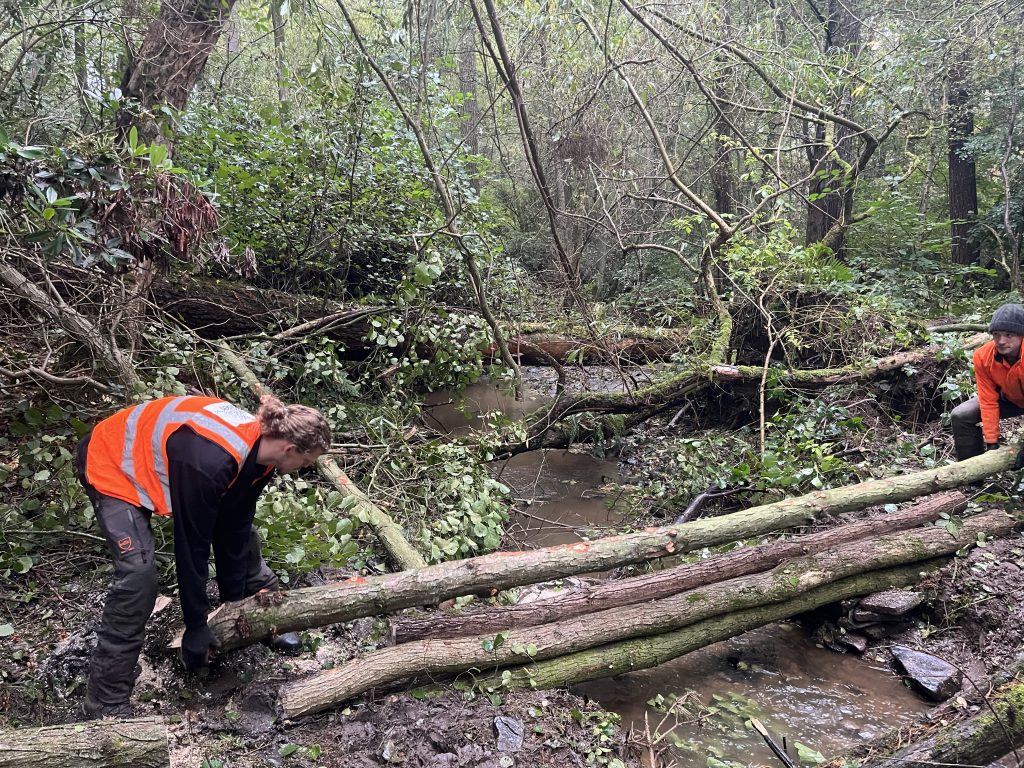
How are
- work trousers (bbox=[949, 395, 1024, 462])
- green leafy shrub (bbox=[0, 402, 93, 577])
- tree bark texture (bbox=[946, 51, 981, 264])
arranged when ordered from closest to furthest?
green leafy shrub (bbox=[0, 402, 93, 577]), work trousers (bbox=[949, 395, 1024, 462]), tree bark texture (bbox=[946, 51, 981, 264])

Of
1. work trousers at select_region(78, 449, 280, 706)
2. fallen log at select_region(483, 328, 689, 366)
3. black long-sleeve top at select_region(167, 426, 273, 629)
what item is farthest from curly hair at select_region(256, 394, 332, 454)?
fallen log at select_region(483, 328, 689, 366)

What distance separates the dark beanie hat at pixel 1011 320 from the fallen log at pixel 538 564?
96 centimetres

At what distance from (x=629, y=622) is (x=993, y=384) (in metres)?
3.30

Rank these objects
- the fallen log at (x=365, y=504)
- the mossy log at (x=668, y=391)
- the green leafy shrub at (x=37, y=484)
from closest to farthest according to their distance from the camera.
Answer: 1. the green leafy shrub at (x=37, y=484)
2. the fallen log at (x=365, y=504)
3. the mossy log at (x=668, y=391)

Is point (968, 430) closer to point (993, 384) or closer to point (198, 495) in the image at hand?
point (993, 384)

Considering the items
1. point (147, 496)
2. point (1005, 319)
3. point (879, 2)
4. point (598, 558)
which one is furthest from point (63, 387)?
point (879, 2)

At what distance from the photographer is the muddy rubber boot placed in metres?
3.22

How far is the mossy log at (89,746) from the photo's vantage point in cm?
196

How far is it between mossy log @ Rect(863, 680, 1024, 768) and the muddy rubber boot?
8.60 feet

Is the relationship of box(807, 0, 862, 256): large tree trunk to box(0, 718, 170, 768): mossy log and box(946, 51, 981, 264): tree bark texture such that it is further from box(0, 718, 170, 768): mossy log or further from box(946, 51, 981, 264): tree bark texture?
box(0, 718, 170, 768): mossy log

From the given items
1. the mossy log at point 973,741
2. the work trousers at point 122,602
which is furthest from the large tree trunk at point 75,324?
the mossy log at point 973,741

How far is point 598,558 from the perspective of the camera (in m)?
3.55

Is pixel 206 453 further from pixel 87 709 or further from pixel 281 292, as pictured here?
pixel 281 292

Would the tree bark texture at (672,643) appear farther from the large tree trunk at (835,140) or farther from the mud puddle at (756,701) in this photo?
the large tree trunk at (835,140)
